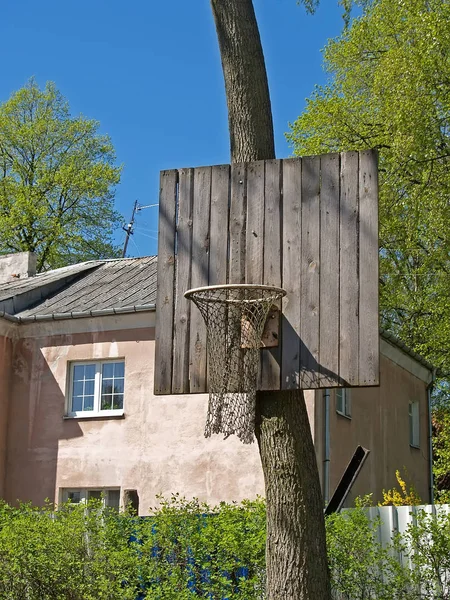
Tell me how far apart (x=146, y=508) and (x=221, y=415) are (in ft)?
39.1

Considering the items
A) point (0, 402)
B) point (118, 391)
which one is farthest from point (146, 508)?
point (0, 402)

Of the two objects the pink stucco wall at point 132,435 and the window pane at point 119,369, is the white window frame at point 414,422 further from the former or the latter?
the window pane at point 119,369

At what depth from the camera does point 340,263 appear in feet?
26.9

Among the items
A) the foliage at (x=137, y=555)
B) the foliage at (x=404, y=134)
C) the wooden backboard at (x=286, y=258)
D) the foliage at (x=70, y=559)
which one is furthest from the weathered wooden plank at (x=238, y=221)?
the foliage at (x=404, y=134)

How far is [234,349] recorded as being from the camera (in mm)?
8328

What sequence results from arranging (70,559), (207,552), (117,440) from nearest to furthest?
(207,552) → (70,559) → (117,440)

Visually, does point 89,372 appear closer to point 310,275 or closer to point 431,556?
point 431,556

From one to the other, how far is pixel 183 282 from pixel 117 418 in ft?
39.2

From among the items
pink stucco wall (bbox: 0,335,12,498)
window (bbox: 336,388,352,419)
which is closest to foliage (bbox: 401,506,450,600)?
window (bbox: 336,388,352,419)

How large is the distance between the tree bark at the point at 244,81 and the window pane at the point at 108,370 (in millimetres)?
12131

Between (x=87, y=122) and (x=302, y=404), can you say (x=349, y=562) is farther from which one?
(x=87, y=122)

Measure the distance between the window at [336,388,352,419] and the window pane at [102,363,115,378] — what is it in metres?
4.68

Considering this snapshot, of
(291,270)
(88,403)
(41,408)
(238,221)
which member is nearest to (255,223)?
(238,221)

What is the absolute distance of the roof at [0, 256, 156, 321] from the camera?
69.2 ft
